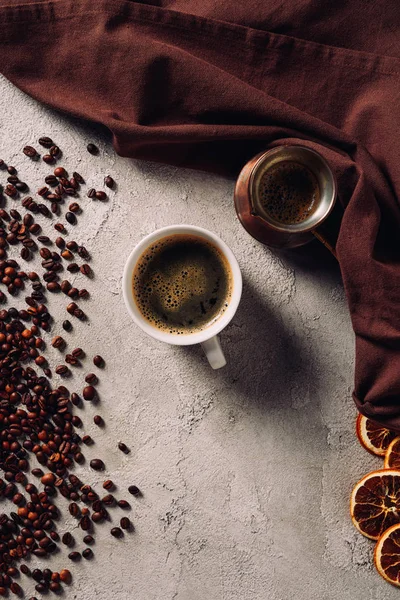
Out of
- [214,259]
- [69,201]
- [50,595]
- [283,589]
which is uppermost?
[69,201]

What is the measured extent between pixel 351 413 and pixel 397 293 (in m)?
0.30

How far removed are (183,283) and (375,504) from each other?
0.63 meters

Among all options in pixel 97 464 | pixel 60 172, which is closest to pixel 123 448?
pixel 97 464

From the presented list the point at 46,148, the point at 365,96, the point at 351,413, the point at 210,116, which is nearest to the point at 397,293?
the point at 351,413

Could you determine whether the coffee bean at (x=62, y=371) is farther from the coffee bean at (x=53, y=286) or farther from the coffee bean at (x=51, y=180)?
the coffee bean at (x=51, y=180)

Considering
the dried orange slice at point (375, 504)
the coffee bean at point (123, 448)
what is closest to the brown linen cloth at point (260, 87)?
the dried orange slice at point (375, 504)

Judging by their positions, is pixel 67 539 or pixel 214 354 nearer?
pixel 214 354

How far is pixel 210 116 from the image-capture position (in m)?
1.23

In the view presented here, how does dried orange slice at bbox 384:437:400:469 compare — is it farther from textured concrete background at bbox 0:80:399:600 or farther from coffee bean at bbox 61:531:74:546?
coffee bean at bbox 61:531:74:546

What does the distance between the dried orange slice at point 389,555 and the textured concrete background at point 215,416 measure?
5cm

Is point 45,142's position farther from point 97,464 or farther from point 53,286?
point 97,464

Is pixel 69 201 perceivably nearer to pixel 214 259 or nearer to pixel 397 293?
pixel 214 259

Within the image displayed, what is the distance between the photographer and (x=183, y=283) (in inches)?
48.4

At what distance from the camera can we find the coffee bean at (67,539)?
50.9 inches
